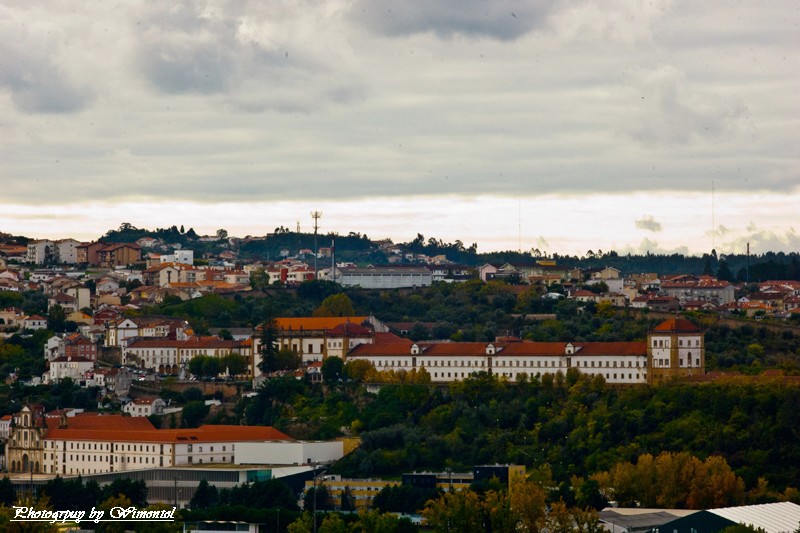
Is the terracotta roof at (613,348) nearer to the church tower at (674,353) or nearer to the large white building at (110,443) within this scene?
the church tower at (674,353)

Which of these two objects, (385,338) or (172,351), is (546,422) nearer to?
(385,338)

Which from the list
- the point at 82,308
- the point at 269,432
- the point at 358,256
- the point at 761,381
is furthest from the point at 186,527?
the point at 358,256

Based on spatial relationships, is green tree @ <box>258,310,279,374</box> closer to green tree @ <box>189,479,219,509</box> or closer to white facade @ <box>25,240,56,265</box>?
green tree @ <box>189,479,219,509</box>

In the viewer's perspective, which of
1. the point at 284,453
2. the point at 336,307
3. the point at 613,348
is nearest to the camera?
the point at 284,453

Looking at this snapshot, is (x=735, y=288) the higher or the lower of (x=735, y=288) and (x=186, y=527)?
the higher

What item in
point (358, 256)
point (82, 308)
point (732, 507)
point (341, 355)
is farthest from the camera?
point (358, 256)

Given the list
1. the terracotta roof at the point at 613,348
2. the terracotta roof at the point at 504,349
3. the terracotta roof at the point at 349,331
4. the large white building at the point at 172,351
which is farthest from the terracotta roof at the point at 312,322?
the terracotta roof at the point at 613,348

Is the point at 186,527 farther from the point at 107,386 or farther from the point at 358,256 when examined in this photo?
the point at 358,256

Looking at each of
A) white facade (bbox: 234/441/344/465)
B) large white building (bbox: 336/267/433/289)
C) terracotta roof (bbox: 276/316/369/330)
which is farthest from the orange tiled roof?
large white building (bbox: 336/267/433/289)

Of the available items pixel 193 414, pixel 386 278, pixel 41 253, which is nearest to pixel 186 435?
pixel 193 414

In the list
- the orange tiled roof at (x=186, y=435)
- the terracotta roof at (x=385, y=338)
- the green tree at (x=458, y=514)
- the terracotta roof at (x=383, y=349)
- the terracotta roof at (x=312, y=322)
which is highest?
the terracotta roof at (x=312, y=322)

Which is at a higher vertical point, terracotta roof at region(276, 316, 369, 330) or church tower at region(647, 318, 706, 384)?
terracotta roof at region(276, 316, 369, 330)
